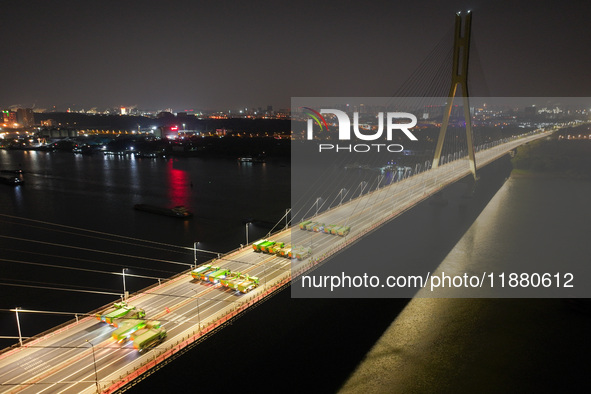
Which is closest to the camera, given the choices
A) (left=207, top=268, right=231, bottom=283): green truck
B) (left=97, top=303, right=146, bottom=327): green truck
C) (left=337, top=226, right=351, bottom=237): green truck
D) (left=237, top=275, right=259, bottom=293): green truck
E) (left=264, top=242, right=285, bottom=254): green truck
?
(left=97, top=303, right=146, bottom=327): green truck

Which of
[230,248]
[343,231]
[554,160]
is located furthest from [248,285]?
[554,160]

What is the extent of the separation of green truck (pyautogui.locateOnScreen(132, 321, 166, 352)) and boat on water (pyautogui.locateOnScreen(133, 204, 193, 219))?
948 cm

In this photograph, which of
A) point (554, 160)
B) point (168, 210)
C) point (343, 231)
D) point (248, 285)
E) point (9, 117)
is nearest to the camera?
point (248, 285)

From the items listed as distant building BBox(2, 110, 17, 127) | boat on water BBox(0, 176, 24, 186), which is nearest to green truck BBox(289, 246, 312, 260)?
boat on water BBox(0, 176, 24, 186)

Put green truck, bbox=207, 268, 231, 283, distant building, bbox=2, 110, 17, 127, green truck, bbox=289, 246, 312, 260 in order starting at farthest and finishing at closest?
distant building, bbox=2, 110, 17, 127 < green truck, bbox=289, 246, 312, 260 < green truck, bbox=207, 268, 231, 283

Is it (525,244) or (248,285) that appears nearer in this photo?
(248,285)

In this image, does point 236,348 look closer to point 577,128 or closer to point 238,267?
point 238,267

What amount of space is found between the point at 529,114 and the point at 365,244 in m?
42.5

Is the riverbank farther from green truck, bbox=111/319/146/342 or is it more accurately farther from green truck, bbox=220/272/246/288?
green truck, bbox=111/319/146/342

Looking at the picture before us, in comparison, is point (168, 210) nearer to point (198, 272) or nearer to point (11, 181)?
point (198, 272)

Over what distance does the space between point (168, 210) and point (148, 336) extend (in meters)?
10.6

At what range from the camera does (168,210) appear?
1351 centimetres

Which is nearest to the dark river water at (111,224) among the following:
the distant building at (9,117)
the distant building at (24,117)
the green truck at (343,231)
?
the green truck at (343,231)

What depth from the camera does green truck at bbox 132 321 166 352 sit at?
3413mm
